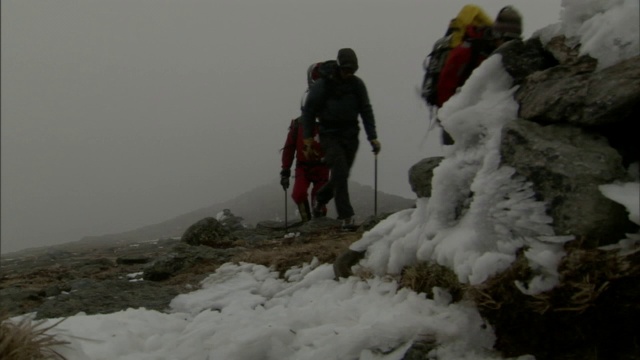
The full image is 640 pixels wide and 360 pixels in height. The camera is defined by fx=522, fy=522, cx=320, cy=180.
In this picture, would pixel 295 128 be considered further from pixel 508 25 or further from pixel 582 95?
pixel 582 95

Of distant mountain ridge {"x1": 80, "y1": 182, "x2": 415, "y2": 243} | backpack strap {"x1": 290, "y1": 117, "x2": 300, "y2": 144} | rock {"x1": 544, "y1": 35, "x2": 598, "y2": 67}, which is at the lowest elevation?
distant mountain ridge {"x1": 80, "y1": 182, "x2": 415, "y2": 243}

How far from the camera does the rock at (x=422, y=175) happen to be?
5117 mm

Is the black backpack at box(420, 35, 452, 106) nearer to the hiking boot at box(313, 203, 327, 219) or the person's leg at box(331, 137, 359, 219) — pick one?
the person's leg at box(331, 137, 359, 219)

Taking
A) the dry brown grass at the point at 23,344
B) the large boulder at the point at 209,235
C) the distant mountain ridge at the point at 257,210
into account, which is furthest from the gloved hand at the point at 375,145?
the distant mountain ridge at the point at 257,210

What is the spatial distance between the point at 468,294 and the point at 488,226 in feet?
→ 1.58

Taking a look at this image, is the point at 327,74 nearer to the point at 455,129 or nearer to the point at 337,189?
the point at 337,189

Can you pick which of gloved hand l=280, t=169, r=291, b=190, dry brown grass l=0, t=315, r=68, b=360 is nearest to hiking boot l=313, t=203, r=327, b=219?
gloved hand l=280, t=169, r=291, b=190

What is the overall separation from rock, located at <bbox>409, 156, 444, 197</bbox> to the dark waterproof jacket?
553 cm

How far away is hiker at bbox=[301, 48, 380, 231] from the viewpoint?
10.8 meters

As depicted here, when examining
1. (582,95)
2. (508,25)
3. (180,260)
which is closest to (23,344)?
(582,95)

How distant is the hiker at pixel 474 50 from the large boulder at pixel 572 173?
10.4 ft

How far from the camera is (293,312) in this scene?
446 cm

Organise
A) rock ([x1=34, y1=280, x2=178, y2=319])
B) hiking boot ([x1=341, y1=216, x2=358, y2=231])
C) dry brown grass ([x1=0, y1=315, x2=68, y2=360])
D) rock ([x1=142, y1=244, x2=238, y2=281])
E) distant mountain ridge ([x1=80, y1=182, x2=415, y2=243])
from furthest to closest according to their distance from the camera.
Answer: distant mountain ridge ([x1=80, y1=182, x2=415, y2=243])
hiking boot ([x1=341, y1=216, x2=358, y2=231])
rock ([x1=142, y1=244, x2=238, y2=281])
rock ([x1=34, y1=280, x2=178, y2=319])
dry brown grass ([x1=0, y1=315, x2=68, y2=360])

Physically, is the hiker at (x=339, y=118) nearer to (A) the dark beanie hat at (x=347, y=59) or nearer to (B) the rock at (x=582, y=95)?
(A) the dark beanie hat at (x=347, y=59)
